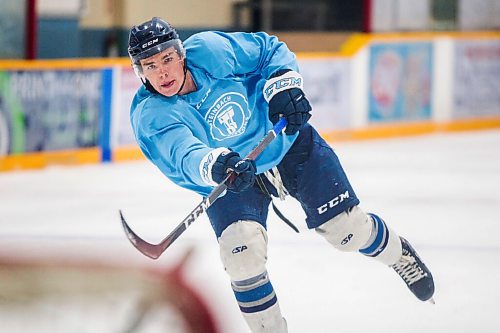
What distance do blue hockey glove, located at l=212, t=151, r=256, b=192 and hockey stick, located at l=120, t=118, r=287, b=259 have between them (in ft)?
0.05

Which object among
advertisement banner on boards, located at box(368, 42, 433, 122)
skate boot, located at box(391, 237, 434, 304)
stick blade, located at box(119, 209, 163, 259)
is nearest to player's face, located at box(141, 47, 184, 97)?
stick blade, located at box(119, 209, 163, 259)

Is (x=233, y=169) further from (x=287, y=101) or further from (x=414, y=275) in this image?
(x=414, y=275)

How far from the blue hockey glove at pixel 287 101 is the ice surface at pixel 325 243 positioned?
0.62m

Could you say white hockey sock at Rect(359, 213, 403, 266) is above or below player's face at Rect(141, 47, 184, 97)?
below

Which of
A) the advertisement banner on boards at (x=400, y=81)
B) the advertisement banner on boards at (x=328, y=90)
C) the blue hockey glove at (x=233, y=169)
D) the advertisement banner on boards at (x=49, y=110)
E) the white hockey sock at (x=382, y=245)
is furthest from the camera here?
the advertisement banner on boards at (x=400, y=81)

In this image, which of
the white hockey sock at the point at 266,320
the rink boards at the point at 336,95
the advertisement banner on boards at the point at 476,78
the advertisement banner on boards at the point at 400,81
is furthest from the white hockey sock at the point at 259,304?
the advertisement banner on boards at the point at 476,78

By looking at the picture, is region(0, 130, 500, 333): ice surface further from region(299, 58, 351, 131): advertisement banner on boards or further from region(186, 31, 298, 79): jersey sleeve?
region(186, 31, 298, 79): jersey sleeve

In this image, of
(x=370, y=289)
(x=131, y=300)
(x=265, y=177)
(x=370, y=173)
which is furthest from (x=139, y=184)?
(x=131, y=300)

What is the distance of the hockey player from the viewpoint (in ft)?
9.57

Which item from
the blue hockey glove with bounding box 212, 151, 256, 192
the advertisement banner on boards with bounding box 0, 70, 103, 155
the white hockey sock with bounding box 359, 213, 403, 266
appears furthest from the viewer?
the advertisement banner on boards with bounding box 0, 70, 103, 155

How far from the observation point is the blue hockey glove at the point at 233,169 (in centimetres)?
270

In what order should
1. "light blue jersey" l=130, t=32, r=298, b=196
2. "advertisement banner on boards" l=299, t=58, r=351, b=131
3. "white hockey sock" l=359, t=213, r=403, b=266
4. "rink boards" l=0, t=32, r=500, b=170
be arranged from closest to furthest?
"light blue jersey" l=130, t=32, r=298, b=196
"white hockey sock" l=359, t=213, r=403, b=266
"rink boards" l=0, t=32, r=500, b=170
"advertisement banner on boards" l=299, t=58, r=351, b=131

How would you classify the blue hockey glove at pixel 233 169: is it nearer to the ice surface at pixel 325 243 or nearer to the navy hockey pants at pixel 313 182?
the ice surface at pixel 325 243

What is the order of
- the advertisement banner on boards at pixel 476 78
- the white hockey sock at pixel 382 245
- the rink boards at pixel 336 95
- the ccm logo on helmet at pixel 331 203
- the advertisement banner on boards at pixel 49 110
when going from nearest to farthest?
the ccm logo on helmet at pixel 331 203 < the white hockey sock at pixel 382 245 < the advertisement banner on boards at pixel 49 110 < the rink boards at pixel 336 95 < the advertisement banner on boards at pixel 476 78
